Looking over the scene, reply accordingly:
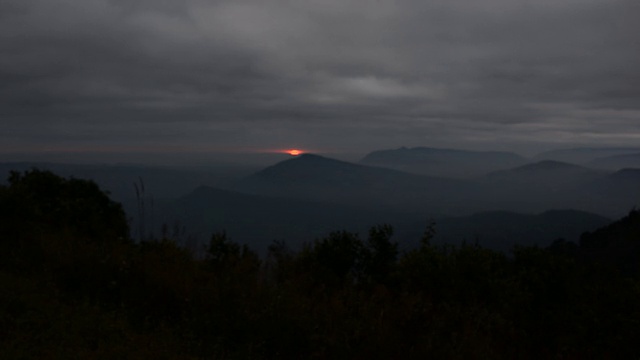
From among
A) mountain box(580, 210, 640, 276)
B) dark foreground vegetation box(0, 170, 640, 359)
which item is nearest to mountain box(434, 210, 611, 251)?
mountain box(580, 210, 640, 276)

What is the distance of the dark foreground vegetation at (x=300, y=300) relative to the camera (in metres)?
5.03

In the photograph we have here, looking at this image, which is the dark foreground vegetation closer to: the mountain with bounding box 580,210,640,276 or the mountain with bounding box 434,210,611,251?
the mountain with bounding box 580,210,640,276

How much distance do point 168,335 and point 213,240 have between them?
11.6 feet

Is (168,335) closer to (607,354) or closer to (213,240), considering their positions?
(213,240)

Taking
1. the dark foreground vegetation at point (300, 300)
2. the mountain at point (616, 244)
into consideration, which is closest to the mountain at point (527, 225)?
the mountain at point (616, 244)

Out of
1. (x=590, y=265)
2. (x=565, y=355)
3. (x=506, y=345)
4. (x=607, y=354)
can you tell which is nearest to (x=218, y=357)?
(x=506, y=345)

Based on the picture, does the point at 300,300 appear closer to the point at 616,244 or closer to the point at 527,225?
the point at 616,244

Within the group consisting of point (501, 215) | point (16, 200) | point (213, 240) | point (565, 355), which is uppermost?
point (16, 200)

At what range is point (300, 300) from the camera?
19.6 ft

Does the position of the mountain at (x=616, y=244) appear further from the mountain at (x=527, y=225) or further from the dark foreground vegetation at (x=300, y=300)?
the mountain at (x=527, y=225)

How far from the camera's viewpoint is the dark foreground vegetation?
5.03m

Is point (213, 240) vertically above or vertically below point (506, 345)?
above

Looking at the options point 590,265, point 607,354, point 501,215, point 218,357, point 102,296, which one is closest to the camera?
point 218,357

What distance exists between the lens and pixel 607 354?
561 cm
